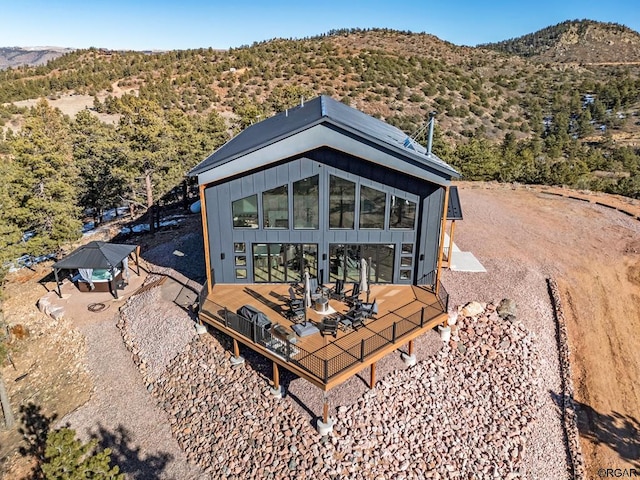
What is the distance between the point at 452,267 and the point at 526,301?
132 inches

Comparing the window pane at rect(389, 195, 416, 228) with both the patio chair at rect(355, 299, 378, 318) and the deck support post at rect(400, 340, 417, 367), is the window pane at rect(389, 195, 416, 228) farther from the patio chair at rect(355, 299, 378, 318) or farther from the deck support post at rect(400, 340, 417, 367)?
the deck support post at rect(400, 340, 417, 367)

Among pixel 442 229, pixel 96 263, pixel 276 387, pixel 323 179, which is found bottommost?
pixel 276 387

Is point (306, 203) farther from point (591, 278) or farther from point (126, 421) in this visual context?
point (591, 278)

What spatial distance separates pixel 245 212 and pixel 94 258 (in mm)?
8633

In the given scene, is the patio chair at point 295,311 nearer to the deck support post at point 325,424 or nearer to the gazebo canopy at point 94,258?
the deck support post at point 325,424

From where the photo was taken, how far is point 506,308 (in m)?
15.6

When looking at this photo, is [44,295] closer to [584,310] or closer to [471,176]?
[584,310]

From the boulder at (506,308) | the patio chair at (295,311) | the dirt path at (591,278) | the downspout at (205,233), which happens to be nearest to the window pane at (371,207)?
the patio chair at (295,311)

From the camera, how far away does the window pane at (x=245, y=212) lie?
47.5 feet

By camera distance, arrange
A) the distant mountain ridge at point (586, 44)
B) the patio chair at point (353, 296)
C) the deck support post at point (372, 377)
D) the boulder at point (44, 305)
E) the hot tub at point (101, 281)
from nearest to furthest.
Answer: the deck support post at point (372, 377) < the patio chair at point (353, 296) < the boulder at point (44, 305) < the hot tub at point (101, 281) < the distant mountain ridge at point (586, 44)

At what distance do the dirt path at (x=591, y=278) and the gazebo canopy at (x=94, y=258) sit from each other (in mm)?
17536

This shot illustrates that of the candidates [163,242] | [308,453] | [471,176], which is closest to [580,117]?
[471,176]

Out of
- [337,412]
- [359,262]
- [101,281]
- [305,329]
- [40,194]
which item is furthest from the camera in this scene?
[40,194]

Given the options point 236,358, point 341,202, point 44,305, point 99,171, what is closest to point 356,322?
point 236,358
